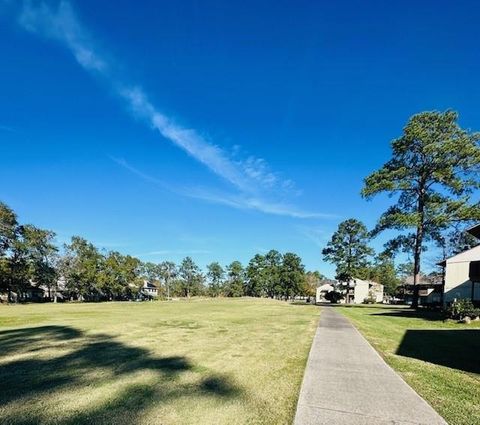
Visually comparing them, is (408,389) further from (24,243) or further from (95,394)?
(24,243)

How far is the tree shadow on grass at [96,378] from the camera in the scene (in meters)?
4.54

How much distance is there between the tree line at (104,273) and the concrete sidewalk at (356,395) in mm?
55305

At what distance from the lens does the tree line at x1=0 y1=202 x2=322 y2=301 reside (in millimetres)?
55038

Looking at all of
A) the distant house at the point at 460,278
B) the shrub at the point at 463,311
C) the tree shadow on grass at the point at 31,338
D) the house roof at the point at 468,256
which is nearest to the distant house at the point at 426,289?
the distant house at the point at 460,278

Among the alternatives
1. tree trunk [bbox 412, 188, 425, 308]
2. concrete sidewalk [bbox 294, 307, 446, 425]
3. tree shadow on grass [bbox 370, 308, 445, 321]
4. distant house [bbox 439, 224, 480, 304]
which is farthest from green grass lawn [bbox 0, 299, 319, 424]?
distant house [bbox 439, 224, 480, 304]

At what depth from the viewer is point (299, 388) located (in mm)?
5688

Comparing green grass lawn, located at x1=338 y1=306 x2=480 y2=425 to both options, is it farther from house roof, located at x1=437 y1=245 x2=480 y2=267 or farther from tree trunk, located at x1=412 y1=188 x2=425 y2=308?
house roof, located at x1=437 y1=245 x2=480 y2=267

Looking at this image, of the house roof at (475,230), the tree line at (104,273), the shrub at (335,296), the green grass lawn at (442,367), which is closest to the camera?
the green grass lawn at (442,367)

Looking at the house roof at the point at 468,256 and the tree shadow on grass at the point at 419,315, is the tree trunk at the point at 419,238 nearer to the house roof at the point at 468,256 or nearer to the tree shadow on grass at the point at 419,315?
the tree shadow on grass at the point at 419,315

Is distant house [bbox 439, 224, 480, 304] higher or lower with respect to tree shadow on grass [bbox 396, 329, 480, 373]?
higher

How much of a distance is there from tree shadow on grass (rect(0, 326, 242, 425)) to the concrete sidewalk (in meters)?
1.29

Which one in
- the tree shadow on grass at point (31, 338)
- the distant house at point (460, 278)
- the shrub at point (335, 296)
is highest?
the distant house at point (460, 278)

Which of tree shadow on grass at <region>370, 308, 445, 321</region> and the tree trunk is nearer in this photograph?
tree shadow on grass at <region>370, 308, 445, 321</region>

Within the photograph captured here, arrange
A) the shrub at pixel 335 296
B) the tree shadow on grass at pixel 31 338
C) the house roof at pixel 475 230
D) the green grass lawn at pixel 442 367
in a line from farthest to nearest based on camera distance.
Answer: the shrub at pixel 335 296
the house roof at pixel 475 230
the tree shadow on grass at pixel 31 338
the green grass lawn at pixel 442 367
